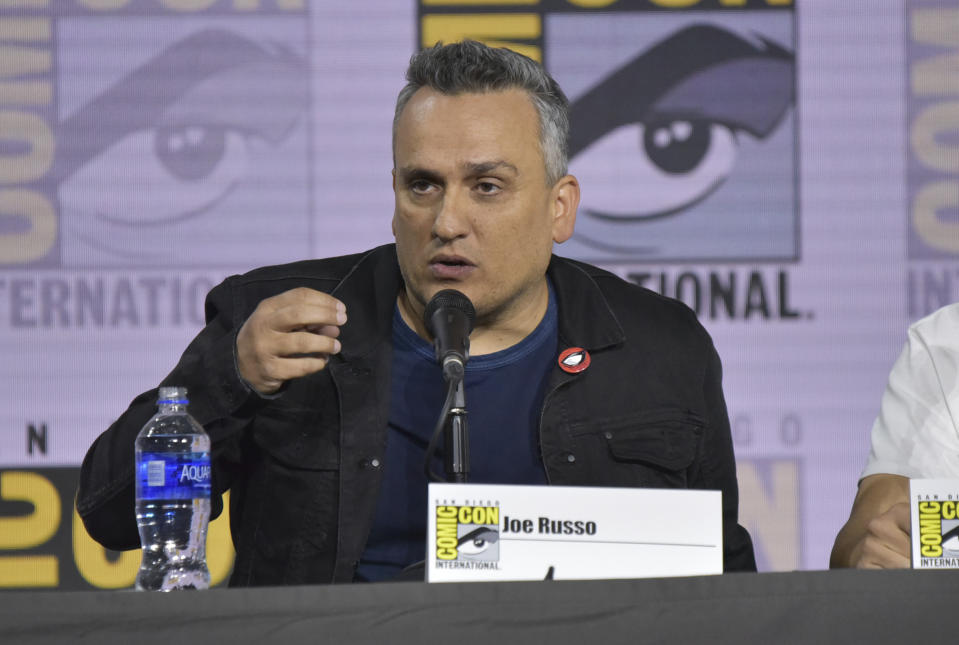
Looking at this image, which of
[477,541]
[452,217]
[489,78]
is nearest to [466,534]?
[477,541]

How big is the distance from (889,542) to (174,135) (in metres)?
2.07

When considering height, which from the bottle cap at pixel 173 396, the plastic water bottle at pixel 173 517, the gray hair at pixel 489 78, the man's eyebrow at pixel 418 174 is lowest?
the plastic water bottle at pixel 173 517

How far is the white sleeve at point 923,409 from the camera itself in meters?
2.00

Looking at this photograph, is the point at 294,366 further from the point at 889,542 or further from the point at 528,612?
the point at 889,542

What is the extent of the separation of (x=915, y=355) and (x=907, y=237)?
971mm

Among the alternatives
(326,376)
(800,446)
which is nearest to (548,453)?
(326,376)

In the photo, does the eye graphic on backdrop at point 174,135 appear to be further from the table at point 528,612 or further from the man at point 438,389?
the table at point 528,612

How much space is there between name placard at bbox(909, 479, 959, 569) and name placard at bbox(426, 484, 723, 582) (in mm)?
255

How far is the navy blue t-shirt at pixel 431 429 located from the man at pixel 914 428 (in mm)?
545

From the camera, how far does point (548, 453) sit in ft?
6.63

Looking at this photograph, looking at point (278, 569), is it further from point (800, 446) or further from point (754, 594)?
point (800, 446)

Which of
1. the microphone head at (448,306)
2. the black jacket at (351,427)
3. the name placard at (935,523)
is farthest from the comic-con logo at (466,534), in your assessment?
the black jacket at (351,427)

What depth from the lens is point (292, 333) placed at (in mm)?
1630

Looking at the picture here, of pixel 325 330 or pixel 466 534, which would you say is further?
pixel 325 330
